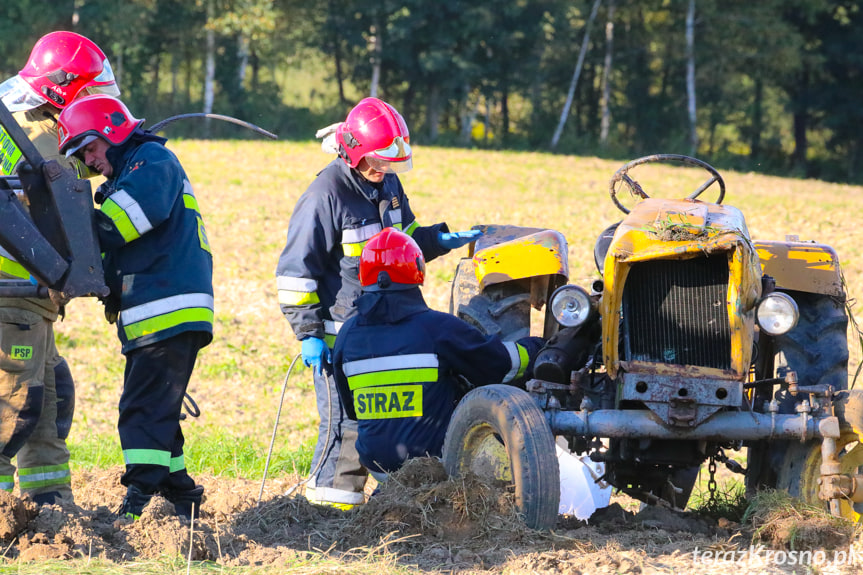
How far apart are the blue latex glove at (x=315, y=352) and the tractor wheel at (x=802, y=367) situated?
8.15ft

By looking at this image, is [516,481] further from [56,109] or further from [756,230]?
[756,230]

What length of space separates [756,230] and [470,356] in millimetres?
11486

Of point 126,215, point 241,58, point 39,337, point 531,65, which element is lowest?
point 39,337

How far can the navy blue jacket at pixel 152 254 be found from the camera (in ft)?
16.6

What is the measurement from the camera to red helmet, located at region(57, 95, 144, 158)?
5.25 metres

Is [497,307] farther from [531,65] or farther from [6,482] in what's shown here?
[531,65]

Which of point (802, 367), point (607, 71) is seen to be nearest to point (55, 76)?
point (802, 367)

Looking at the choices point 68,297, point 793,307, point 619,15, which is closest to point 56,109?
point 68,297

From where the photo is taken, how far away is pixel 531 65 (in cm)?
4066

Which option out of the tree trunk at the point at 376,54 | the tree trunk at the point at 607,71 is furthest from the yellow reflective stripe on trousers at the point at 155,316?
the tree trunk at the point at 376,54

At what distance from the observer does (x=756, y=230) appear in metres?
15.8

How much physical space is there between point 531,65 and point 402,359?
120ft

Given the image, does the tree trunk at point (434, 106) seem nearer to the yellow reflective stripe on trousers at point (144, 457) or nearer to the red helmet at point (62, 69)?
the red helmet at point (62, 69)

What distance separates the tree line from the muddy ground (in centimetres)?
3207
